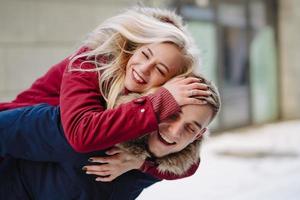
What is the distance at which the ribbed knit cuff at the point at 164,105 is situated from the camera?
1.39m

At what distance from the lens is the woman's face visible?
1.50m

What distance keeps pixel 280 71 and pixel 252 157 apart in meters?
3.67

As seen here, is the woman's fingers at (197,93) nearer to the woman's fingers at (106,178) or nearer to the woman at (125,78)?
the woman at (125,78)

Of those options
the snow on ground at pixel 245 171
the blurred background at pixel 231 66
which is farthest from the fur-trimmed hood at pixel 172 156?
the snow on ground at pixel 245 171

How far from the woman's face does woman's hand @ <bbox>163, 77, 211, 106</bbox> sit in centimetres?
7

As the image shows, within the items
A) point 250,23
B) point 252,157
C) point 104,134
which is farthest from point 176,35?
point 250,23

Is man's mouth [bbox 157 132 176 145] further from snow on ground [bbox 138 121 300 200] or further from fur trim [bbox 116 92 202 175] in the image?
snow on ground [bbox 138 121 300 200]

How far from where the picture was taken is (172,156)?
1.54 m

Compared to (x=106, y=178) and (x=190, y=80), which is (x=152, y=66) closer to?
(x=190, y=80)

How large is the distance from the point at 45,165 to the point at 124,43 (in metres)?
0.44

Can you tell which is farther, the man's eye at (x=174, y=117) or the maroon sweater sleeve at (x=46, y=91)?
the maroon sweater sleeve at (x=46, y=91)

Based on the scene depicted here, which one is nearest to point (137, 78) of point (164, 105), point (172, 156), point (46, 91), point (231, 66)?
point (164, 105)

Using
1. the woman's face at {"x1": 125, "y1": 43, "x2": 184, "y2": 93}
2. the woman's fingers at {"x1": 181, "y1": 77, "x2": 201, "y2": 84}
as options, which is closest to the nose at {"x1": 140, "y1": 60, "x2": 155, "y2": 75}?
the woman's face at {"x1": 125, "y1": 43, "x2": 184, "y2": 93}

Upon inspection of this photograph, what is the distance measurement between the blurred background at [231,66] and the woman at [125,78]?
638 millimetres
